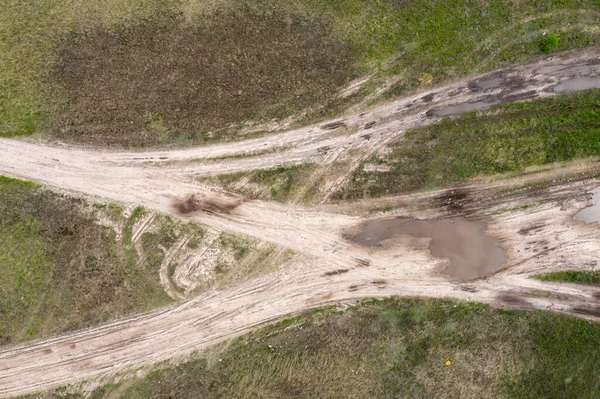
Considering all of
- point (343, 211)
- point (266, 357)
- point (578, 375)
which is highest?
point (343, 211)

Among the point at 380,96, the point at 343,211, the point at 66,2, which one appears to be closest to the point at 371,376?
the point at 343,211

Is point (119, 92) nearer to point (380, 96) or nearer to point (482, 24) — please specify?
point (380, 96)

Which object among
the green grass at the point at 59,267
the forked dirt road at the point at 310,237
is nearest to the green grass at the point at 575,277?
the forked dirt road at the point at 310,237

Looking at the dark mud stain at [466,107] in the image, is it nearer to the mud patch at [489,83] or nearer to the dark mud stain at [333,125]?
the mud patch at [489,83]

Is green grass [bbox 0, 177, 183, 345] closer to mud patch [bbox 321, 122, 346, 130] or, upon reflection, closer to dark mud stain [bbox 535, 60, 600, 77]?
mud patch [bbox 321, 122, 346, 130]

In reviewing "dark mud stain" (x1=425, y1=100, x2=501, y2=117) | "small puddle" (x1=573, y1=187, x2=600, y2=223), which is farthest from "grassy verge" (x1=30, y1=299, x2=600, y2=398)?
"dark mud stain" (x1=425, y1=100, x2=501, y2=117)

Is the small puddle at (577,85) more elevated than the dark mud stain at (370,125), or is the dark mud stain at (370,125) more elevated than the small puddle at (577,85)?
the dark mud stain at (370,125)
